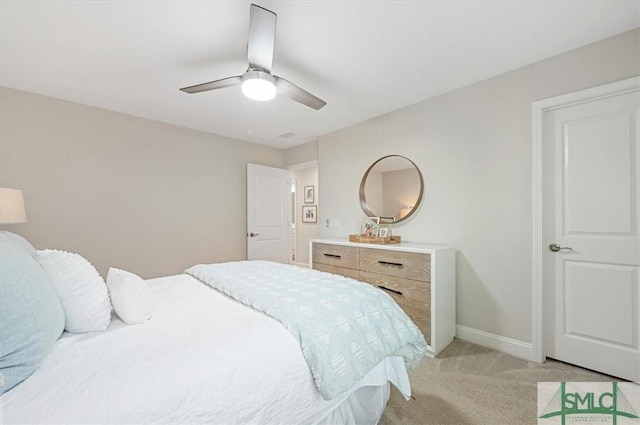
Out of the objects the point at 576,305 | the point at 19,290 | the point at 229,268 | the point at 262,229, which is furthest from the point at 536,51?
the point at 262,229

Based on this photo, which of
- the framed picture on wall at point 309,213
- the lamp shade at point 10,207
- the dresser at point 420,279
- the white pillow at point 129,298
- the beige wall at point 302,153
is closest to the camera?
the white pillow at point 129,298

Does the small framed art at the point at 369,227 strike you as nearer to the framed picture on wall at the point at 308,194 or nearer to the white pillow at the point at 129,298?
the white pillow at the point at 129,298

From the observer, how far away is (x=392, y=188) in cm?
319

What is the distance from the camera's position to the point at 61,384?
75 cm

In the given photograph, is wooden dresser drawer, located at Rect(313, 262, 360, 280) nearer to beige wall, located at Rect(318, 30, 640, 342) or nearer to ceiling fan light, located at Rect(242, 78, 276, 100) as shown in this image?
beige wall, located at Rect(318, 30, 640, 342)

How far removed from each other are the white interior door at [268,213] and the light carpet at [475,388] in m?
2.81

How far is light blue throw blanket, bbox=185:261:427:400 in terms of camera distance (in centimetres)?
111

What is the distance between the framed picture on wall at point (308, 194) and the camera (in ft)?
20.0

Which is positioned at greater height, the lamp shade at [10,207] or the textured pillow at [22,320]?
the lamp shade at [10,207]

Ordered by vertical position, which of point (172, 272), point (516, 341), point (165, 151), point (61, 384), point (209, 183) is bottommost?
point (516, 341)

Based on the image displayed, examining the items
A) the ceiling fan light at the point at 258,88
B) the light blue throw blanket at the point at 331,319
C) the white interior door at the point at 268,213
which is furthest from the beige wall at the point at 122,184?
the ceiling fan light at the point at 258,88

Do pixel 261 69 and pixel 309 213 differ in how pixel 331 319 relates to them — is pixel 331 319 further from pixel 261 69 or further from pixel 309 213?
pixel 309 213

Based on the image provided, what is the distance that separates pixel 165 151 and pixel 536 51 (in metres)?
3.90

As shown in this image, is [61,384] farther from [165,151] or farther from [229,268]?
[165,151]
